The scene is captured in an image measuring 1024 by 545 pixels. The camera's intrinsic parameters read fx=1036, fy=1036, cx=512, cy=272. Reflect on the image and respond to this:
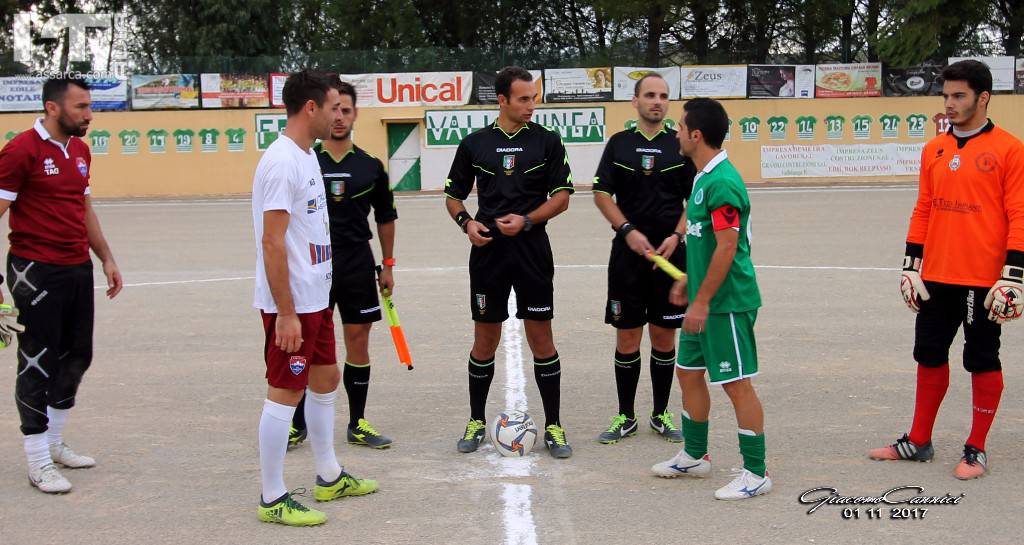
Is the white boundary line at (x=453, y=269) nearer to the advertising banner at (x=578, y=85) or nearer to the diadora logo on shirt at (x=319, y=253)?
the diadora logo on shirt at (x=319, y=253)

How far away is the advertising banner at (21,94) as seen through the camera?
1268 inches

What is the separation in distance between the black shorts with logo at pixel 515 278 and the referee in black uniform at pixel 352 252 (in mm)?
674

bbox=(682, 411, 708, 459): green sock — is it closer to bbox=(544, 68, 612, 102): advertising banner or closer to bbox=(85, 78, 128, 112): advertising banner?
bbox=(544, 68, 612, 102): advertising banner

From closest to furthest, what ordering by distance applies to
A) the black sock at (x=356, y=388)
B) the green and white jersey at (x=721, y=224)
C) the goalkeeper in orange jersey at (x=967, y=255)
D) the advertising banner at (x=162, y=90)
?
the green and white jersey at (x=721, y=224)
the goalkeeper in orange jersey at (x=967, y=255)
the black sock at (x=356, y=388)
the advertising banner at (x=162, y=90)

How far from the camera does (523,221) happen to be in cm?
617

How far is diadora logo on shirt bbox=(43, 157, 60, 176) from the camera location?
568 cm

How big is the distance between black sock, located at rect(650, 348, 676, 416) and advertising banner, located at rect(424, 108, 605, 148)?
25.8 meters

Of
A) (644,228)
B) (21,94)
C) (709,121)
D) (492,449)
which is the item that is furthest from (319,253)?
(21,94)

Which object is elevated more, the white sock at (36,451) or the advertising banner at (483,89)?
the advertising banner at (483,89)

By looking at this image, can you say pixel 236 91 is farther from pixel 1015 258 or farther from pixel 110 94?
pixel 1015 258

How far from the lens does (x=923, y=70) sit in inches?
1307

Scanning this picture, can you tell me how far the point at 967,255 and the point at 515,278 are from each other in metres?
2.55

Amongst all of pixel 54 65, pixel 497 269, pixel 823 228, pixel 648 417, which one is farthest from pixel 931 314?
pixel 54 65

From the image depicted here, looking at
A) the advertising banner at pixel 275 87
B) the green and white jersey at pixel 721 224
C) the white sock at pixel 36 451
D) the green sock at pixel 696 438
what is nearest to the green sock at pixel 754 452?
the green sock at pixel 696 438
